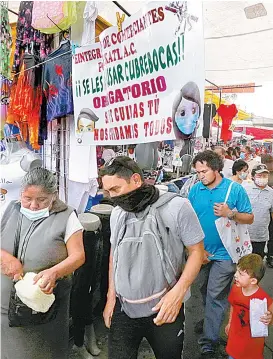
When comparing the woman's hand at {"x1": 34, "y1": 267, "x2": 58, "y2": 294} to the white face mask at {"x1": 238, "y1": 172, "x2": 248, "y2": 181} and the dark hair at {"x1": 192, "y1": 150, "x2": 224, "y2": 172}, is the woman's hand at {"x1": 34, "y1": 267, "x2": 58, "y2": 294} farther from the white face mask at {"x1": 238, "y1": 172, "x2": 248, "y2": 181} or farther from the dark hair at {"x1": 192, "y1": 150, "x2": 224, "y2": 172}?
the white face mask at {"x1": 238, "y1": 172, "x2": 248, "y2": 181}

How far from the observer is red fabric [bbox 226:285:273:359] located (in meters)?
2.23

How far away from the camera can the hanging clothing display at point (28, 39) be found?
2.67 metres

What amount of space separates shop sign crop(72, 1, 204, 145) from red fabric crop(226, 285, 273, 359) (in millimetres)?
1177

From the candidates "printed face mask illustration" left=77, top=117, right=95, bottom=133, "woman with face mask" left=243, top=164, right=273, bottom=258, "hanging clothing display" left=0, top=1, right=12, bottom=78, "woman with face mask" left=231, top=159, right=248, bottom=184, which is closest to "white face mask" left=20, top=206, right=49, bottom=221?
"printed face mask illustration" left=77, top=117, right=95, bottom=133

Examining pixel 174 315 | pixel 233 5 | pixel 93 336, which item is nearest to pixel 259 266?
pixel 174 315

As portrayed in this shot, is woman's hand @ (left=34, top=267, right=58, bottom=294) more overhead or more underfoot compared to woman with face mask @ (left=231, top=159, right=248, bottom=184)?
more underfoot

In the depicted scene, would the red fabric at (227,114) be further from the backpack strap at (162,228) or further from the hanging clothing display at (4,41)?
the backpack strap at (162,228)

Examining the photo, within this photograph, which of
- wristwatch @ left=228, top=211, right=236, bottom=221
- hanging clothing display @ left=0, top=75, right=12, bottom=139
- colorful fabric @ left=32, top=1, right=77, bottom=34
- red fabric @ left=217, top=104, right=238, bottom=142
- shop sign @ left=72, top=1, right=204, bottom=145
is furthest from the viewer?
red fabric @ left=217, top=104, right=238, bottom=142

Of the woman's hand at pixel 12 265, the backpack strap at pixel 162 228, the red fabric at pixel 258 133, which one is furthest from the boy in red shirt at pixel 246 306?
the red fabric at pixel 258 133

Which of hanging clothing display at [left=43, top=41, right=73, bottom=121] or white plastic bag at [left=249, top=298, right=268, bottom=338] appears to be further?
hanging clothing display at [left=43, top=41, right=73, bottom=121]

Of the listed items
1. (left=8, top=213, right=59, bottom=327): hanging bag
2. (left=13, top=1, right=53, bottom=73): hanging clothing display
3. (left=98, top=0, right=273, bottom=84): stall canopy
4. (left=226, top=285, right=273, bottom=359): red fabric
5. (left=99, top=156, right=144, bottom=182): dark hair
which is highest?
(left=98, top=0, right=273, bottom=84): stall canopy

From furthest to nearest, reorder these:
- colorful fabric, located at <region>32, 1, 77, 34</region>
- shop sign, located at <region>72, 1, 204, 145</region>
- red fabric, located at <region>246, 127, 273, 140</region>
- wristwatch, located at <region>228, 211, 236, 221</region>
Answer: red fabric, located at <region>246, 127, 273, 140</region> < wristwatch, located at <region>228, 211, 236, 221</region> < colorful fabric, located at <region>32, 1, 77, 34</region> < shop sign, located at <region>72, 1, 204, 145</region>

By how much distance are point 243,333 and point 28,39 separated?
2.50 meters

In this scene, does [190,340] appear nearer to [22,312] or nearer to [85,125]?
[22,312]
